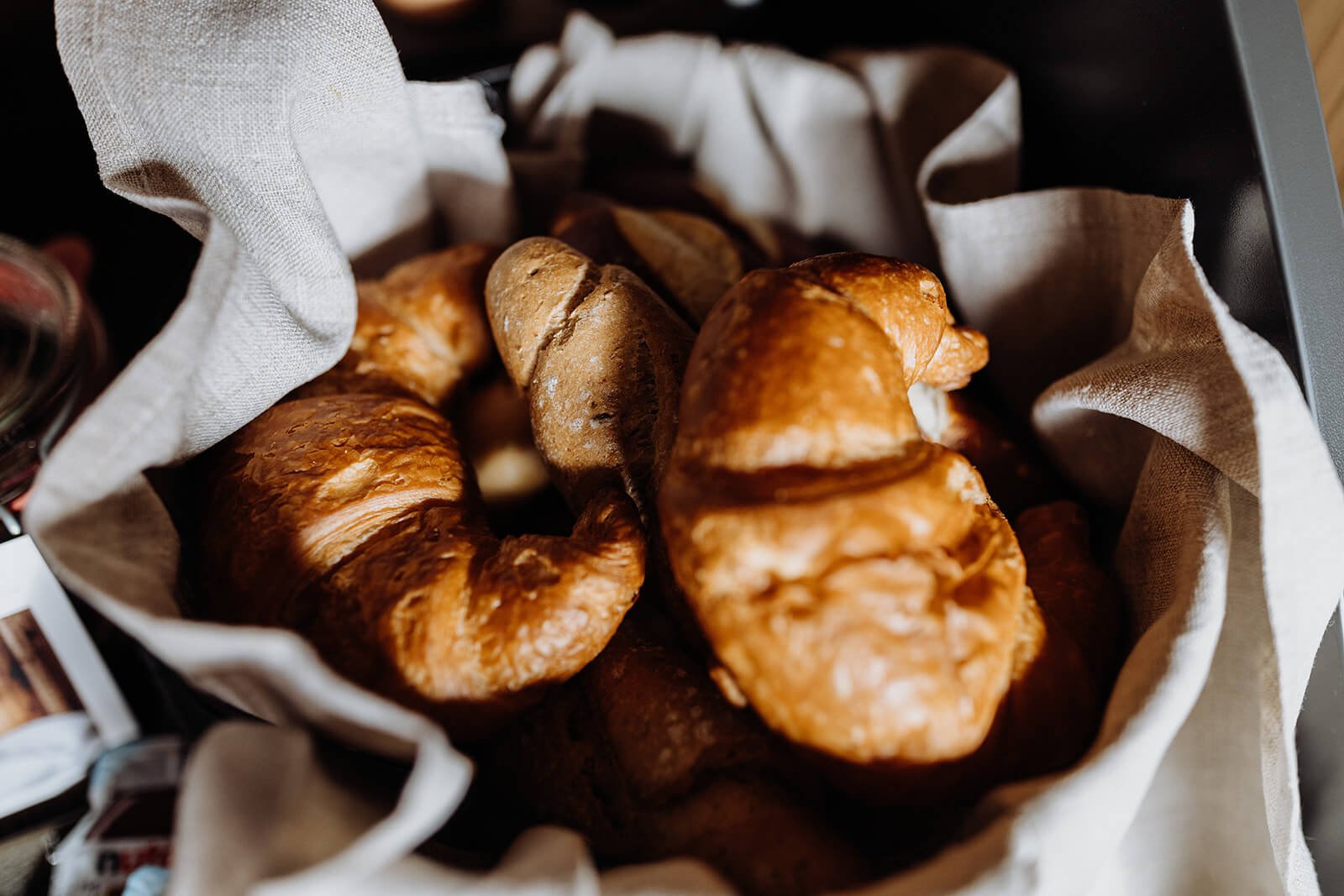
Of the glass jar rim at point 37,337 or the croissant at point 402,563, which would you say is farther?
the glass jar rim at point 37,337

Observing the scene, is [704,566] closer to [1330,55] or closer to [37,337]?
[37,337]

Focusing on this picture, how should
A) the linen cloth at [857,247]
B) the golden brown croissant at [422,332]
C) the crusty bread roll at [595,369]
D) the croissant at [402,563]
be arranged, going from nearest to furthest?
the linen cloth at [857,247], the croissant at [402,563], the crusty bread roll at [595,369], the golden brown croissant at [422,332]

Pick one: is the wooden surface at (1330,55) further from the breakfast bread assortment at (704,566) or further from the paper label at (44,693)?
the paper label at (44,693)

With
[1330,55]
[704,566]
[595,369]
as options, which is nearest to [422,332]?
[595,369]

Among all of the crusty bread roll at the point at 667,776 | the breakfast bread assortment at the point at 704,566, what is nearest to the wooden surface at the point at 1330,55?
the breakfast bread assortment at the point at 704,566

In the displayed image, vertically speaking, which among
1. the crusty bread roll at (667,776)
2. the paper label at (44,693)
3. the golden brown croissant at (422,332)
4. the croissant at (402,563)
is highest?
the golden brown croissant at (422,332)

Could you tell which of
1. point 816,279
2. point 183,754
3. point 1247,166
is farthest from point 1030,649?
point 183,754

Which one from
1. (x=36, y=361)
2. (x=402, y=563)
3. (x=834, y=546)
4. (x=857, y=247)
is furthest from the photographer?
(x=857, y=247)

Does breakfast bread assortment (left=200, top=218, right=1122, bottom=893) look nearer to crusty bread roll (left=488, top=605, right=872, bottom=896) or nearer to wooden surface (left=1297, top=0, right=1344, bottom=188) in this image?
crusty bread roll (left=488, top=605, right=872, bottom=896)
